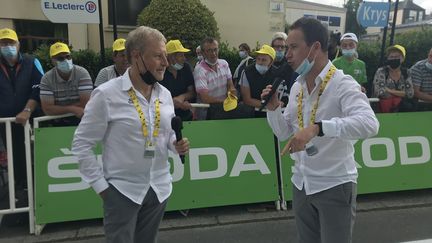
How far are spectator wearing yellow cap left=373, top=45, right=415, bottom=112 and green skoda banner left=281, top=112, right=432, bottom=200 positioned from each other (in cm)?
50

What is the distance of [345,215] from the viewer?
7.61ft

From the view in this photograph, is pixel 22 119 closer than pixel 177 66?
Yes

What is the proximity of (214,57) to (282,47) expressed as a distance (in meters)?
1.02

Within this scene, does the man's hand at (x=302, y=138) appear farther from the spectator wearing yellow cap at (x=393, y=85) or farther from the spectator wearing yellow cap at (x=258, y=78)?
the spectator wearing yellow cap at (x=393, y=85)

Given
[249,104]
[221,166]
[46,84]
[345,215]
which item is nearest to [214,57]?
[249,104]

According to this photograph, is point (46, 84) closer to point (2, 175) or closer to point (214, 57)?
point (2, 175)

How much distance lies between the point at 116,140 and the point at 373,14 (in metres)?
6.47

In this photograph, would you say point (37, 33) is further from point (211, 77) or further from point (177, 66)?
point (211, 77)

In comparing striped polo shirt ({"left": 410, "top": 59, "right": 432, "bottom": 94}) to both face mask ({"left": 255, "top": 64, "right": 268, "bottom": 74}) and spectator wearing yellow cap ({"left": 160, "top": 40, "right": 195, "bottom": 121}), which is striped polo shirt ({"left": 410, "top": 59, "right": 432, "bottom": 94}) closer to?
face mask ({"left": 255, "top": 64, "right": 268, "bottom": 74})

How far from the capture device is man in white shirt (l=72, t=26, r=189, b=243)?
2207 mm

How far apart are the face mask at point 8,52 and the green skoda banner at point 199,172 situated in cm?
120

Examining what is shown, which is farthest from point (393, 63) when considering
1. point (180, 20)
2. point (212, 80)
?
point (180, 20)

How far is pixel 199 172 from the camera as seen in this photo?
4531 millimetres

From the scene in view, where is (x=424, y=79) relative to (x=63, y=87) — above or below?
above
